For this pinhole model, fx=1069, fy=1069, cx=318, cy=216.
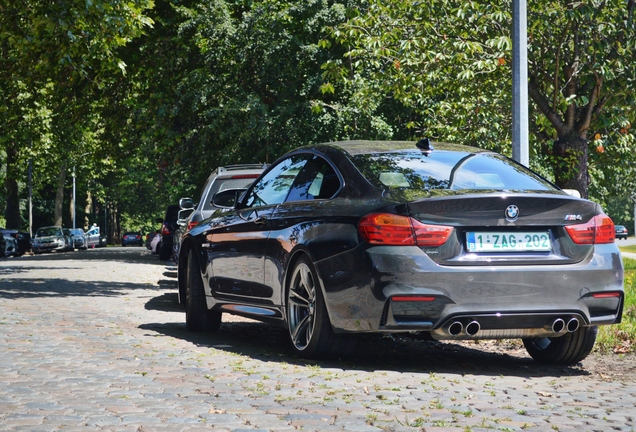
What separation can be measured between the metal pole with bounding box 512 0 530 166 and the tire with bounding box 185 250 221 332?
3.33 meters

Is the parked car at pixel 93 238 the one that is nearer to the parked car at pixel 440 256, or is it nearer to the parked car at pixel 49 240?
the parked car at pixel 49 240

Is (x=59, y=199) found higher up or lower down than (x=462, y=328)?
higher up

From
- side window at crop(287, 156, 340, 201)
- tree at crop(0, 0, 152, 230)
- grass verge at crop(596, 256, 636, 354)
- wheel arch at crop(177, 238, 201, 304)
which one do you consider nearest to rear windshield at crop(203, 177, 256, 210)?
tree at crop(0, 0, 152, 230)

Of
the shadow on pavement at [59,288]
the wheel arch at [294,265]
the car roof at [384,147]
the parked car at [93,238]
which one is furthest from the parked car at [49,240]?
the wheel arch at [294,265]

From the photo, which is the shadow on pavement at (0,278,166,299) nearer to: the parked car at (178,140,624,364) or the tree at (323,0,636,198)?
the tree at (323,0,636,198)

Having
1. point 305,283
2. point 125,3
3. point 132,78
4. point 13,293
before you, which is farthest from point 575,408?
point 132,78

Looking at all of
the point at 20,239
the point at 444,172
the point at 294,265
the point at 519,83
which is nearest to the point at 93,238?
the point at 20,239

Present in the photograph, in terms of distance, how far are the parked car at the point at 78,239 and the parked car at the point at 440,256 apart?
57766 mm

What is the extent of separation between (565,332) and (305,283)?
1836 millimetres

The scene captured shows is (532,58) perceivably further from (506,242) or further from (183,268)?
(506,242)

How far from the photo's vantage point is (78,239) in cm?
6619

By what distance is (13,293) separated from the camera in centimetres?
1587

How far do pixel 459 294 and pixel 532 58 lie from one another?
436 inches

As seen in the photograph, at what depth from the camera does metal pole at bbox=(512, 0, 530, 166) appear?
1060 cm
